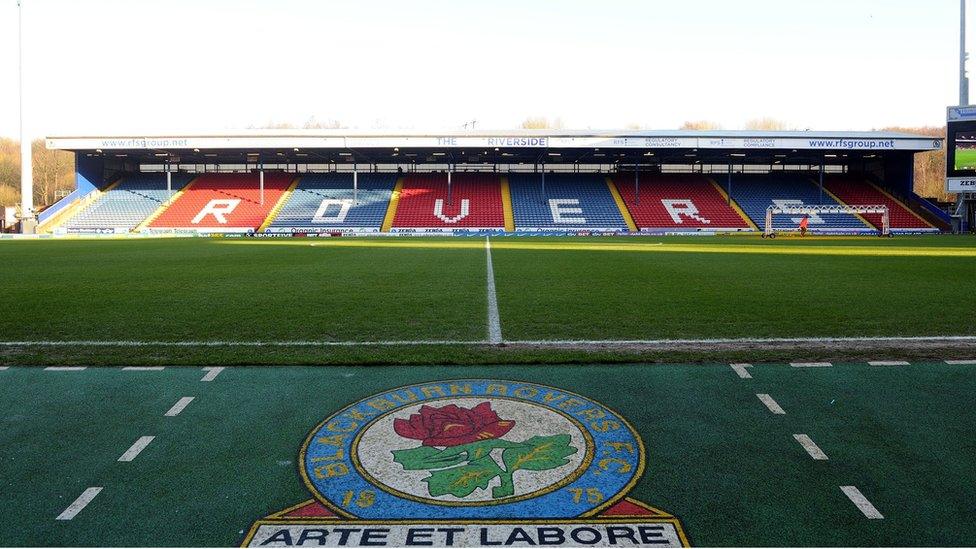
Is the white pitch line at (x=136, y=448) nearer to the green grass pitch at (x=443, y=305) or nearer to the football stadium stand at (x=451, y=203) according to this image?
the green grass pitch at (x=443, y=305)

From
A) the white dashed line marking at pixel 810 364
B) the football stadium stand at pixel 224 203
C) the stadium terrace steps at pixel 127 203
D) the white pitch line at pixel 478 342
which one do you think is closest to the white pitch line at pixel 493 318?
the white pitch line at pixel 478 342

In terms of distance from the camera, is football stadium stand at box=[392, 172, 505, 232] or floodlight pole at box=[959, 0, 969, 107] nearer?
floodlight pole at box=[959, 0, 969, 107]

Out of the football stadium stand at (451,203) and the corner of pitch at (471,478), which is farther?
the football stadium stand at (451,203)

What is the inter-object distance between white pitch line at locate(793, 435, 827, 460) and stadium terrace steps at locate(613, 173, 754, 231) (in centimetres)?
3727

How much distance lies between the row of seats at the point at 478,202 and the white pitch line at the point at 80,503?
3693 centimetres

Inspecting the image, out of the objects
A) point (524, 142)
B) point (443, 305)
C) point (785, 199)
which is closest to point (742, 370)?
point (443, 305)

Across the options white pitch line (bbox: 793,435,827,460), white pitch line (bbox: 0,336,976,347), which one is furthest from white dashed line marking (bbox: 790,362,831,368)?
white pitch line (bbox: 793,435,827,460)

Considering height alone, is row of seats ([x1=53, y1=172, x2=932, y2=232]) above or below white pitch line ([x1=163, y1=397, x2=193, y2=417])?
above

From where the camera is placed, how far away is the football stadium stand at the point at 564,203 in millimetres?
40938

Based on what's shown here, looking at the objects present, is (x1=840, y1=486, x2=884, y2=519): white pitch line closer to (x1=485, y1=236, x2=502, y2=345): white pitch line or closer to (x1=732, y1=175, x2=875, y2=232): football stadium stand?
(x1=485, y1=236, x2=502, y2=345): white pitch line

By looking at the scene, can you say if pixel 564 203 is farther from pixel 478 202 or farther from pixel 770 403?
pixel 770 403

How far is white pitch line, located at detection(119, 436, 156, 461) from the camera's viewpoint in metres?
3.79

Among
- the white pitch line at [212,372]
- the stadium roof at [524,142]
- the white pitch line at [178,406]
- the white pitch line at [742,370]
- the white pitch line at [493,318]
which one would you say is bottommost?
the white pitch line at [493,318]

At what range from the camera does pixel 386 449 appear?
3.87 m
